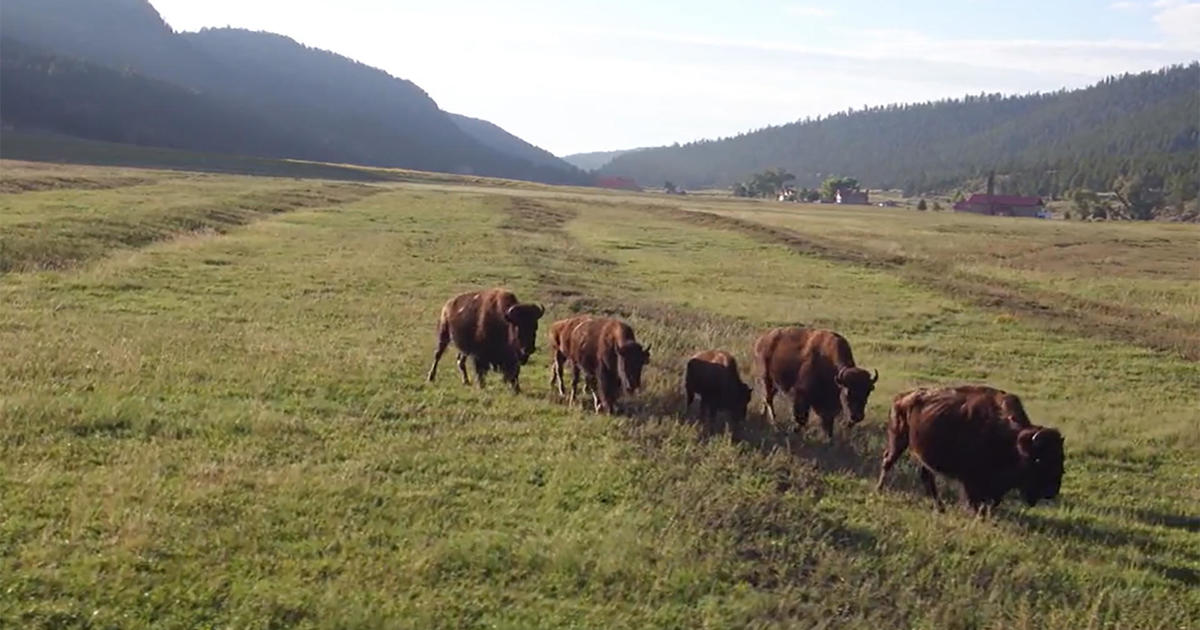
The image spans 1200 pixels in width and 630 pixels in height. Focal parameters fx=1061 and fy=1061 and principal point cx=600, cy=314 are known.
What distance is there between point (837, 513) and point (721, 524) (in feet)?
5.14

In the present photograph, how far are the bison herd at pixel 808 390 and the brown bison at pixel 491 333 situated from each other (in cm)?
2

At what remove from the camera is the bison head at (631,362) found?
1350cm

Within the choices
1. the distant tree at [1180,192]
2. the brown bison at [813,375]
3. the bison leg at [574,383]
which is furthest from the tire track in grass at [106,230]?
the distant tree at [1180,192]

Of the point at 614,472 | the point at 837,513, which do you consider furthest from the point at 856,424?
the point at 614,472

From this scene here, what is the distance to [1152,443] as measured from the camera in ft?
50.5

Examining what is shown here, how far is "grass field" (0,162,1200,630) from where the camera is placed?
305 inches

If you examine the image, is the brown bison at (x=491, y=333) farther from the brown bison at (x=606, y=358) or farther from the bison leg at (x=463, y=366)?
the brown bison at (x=606, y=358)

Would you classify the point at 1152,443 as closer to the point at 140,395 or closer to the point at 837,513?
the point at 837,513

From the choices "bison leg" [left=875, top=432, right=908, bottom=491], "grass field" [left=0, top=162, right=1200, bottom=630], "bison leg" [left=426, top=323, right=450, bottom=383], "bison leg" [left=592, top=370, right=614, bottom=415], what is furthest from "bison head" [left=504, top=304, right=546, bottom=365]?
"bison leg" [left=875, top=432, right=908, bottom=491]

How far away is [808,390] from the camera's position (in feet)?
46.6

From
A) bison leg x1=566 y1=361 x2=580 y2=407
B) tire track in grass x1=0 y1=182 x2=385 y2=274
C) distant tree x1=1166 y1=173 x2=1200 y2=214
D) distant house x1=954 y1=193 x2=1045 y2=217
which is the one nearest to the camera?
bison leg x1=566 y1=361 x2=580 y2=407

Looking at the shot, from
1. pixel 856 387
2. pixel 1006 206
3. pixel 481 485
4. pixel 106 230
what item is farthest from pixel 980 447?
pixel 1006 206

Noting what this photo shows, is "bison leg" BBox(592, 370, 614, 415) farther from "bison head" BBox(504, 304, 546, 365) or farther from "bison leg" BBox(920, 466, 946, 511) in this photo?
"bison leg" BBox(920, 466, 946, 511)

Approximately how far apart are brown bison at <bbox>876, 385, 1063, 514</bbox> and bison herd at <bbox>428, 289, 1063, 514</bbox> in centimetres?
1
